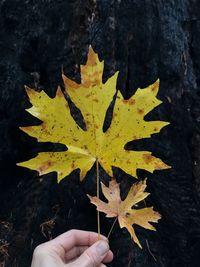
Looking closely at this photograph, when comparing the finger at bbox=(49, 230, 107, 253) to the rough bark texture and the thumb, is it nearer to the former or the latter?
the thumb

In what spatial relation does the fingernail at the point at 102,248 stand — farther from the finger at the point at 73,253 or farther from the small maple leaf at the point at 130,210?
the finger at the point at 73,253

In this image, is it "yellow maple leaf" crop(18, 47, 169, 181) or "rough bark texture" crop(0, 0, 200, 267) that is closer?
"yellow maple leaf" crop(18, 47, 169, 181)

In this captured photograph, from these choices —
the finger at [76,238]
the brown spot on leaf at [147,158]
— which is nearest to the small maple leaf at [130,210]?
the brown spot on leaf at [147,158]

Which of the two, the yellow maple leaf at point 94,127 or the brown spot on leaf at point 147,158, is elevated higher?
the yellow maple leaf at point 94,127

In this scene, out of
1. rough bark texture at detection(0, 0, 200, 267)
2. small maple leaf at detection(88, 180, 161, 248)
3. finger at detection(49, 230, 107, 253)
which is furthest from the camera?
rough bark texture at detection(0, 0, 200, 267)

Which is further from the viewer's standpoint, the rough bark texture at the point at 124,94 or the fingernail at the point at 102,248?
the rough bark texture at the point at 124,94

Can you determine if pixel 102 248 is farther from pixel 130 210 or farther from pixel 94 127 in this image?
pixel 94 127

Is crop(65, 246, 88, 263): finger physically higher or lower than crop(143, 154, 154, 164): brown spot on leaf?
lower

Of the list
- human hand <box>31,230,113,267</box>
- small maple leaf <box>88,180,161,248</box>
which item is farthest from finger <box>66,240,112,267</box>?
small maple leaf <box>88,180,161,248</box>
